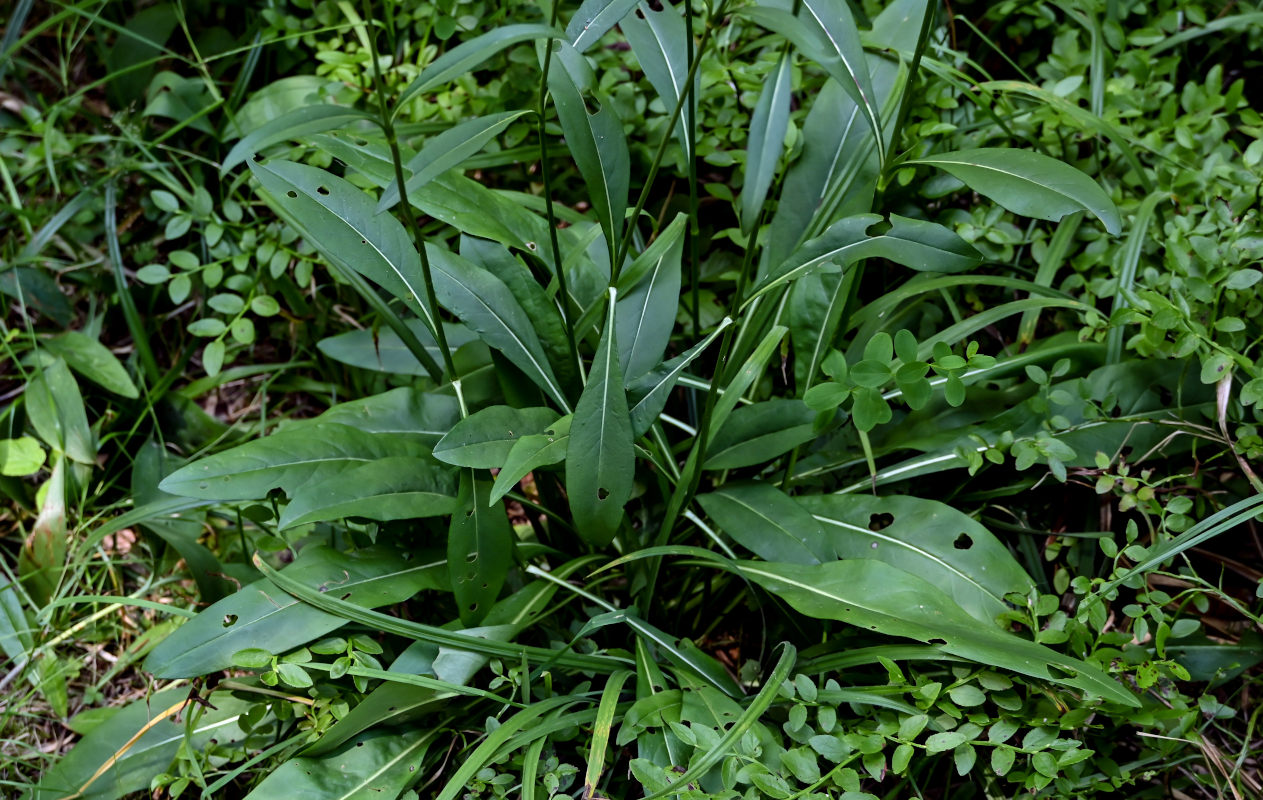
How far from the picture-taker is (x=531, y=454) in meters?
1.08

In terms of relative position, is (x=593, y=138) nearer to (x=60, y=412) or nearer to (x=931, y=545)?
(x=931, y=545)

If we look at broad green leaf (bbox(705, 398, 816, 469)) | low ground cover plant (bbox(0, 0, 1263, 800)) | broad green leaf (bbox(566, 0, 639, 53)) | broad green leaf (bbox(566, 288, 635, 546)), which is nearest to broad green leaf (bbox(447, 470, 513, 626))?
low ground cover plant (bbox(0, 0, 1263, 800))

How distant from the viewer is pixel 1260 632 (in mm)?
1227

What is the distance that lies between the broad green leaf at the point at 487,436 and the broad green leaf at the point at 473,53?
40cm

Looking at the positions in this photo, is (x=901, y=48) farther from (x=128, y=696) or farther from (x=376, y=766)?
(x=128, y=696)

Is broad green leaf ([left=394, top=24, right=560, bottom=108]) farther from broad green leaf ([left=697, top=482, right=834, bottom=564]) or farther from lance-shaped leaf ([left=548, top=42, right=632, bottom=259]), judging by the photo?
broad green leaf ([left=697, top=482, right=834, bottom=564])

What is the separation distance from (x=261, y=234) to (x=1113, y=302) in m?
1.58

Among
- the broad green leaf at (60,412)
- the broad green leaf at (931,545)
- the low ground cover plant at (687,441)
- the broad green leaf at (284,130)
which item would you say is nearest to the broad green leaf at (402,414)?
the low ground cover plant at (687,441)

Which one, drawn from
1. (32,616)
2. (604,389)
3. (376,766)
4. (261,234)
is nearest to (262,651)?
(376,766)

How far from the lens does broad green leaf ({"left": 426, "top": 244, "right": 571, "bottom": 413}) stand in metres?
1.28

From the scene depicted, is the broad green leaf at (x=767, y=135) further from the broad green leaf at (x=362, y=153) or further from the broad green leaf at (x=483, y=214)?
the broad green leaf at (x=362, y=153)

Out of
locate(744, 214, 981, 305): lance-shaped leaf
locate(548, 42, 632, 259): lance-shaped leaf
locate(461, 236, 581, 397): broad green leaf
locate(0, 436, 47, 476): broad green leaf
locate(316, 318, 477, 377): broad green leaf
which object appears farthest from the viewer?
locate(0, 436, 47, 476): broad green leaf

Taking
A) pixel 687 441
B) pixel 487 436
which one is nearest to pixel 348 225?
pixel 487 436

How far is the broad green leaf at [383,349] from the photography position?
60.0 inches
